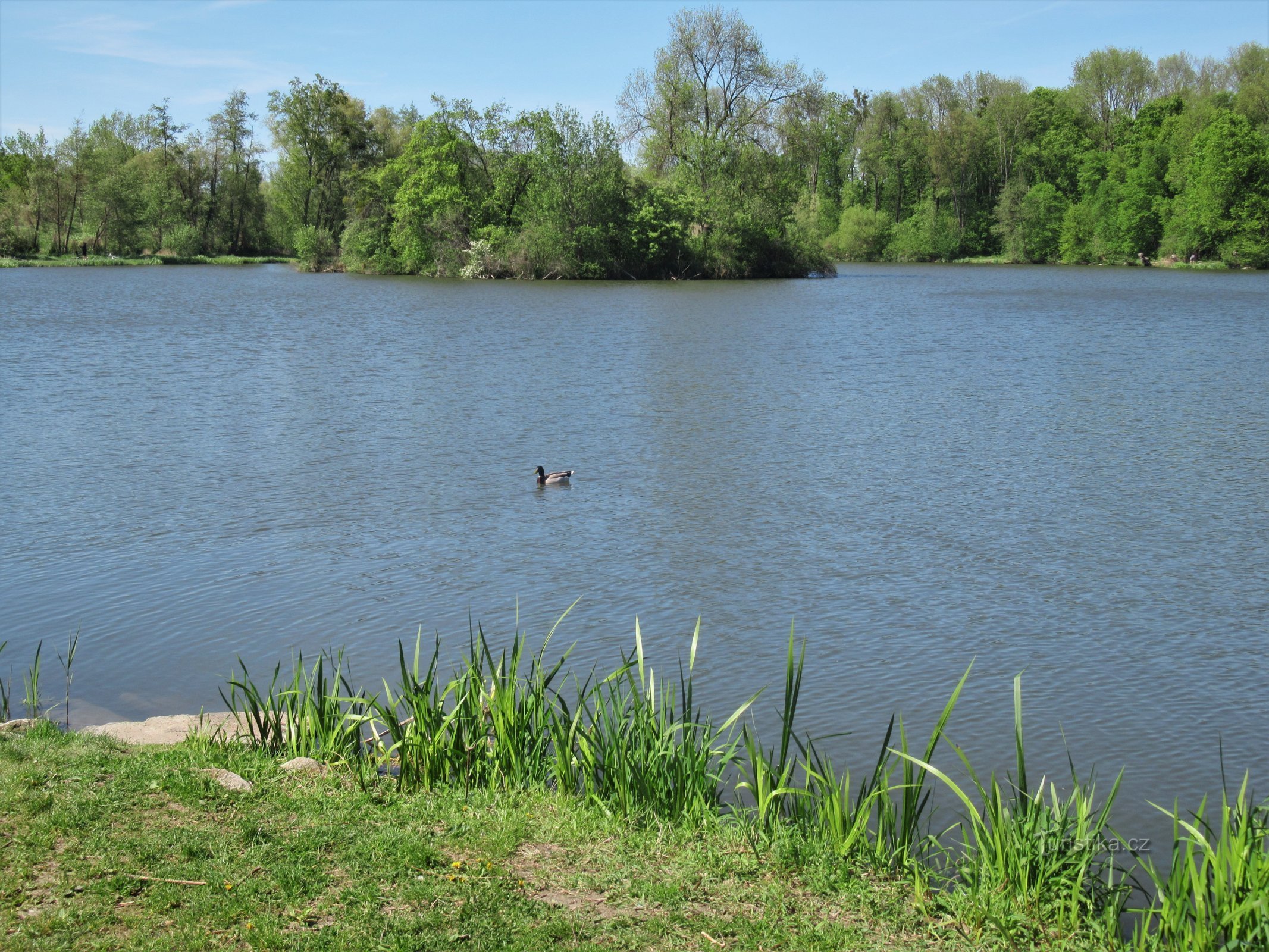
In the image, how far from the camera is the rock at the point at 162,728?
21.6ft

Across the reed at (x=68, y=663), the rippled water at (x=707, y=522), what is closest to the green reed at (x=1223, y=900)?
the rippled water at (x=707, y=522)

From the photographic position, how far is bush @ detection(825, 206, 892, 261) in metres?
96.1

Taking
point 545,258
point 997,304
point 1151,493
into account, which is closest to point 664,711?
point 1151,493

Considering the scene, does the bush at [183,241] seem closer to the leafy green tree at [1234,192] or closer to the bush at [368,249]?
the bush at [368,249]

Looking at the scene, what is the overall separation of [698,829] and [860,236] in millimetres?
95609

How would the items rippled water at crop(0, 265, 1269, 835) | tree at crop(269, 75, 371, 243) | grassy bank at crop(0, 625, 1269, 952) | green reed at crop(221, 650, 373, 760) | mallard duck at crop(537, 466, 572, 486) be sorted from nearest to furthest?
1. grassy bank at crop(0, 625, 1269, 952)
2. green reed at crop(221, 650, 373, 760)
3. rippled water at crop(0, 265, 1269, 835)
4. mallard duck at crop(537, 466, 572, 486)
5. tree at crop(269, 75, 371, 243)

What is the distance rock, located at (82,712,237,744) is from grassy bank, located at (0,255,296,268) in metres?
77.9

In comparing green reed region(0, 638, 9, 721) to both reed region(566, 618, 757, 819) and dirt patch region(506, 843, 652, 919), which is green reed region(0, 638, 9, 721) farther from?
dirt patch region(506, 843, 652, 919)

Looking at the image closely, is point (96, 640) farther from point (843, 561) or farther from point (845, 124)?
point (845, 124)

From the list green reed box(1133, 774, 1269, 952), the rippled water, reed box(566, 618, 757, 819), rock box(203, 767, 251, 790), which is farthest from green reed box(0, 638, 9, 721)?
green reed box(1133, 774, 1269, 952)

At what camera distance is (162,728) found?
6910 millimetres

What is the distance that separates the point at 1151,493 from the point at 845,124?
307ft

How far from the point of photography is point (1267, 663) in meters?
8.50

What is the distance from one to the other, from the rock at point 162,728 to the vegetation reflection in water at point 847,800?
35 centimetres
